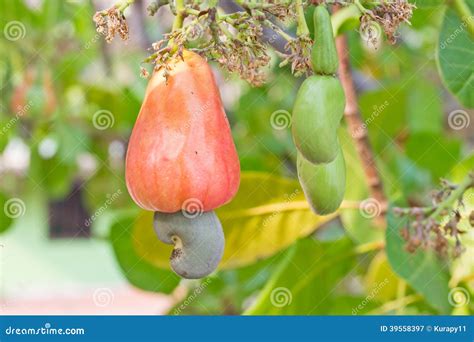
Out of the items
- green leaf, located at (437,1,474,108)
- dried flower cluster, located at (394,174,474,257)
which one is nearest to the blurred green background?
green leaf, located at (437,1,474,108)

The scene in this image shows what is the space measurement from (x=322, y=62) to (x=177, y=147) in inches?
7.2

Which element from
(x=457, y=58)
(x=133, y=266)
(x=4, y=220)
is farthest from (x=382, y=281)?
(x=4, y=220)

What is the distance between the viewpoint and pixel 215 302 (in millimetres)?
2318

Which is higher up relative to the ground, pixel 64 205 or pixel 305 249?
pixel 305 249

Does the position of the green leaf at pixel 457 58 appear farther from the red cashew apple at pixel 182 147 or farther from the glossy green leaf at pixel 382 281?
the glossy green leaf at pixel 382 281

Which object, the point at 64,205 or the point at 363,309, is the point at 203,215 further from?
the point at 64,205

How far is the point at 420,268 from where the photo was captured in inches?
62.0

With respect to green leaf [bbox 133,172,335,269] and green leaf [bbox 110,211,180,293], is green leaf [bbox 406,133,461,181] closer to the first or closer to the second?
green leaf [bbox 133,172,335,269]

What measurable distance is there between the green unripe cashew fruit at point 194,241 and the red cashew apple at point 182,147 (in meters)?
0.02

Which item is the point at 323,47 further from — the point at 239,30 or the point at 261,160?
the point at 261,160

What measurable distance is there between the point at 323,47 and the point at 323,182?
14 centimetres

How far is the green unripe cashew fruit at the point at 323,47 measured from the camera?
856mm

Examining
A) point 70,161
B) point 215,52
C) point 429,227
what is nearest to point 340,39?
point 429,227
